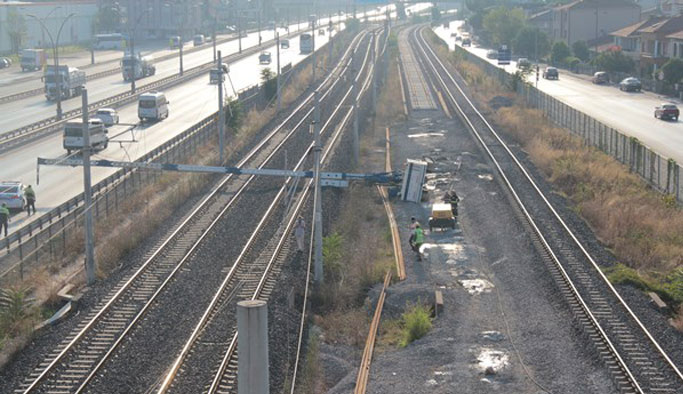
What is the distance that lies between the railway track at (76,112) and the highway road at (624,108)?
86.5ft

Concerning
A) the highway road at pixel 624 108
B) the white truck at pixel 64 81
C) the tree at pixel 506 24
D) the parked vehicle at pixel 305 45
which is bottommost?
the highway road at pixel 624 108

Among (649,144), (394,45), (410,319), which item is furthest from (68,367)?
(394,45)

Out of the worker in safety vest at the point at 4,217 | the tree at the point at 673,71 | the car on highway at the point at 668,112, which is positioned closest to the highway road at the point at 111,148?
the worker in safety vest at the point at 4,217

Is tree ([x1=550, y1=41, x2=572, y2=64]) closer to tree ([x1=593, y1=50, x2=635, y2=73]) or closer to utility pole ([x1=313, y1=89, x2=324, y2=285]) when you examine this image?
tree ([x1=593, y1=50, x2=635, y2=73])

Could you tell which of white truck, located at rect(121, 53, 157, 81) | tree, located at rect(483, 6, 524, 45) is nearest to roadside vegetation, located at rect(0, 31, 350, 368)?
white truck, located at rect(121, 53, 157, 81)

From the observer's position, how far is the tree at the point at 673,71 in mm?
63125

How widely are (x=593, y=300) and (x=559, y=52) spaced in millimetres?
74413

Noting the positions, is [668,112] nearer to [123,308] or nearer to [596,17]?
[123,308]

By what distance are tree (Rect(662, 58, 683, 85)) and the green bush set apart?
50.4 meters

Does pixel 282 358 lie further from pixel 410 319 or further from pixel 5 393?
pixel 5 393

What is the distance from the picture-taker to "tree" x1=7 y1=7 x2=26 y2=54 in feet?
328

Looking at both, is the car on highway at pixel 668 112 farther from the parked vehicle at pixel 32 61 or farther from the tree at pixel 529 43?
the parked vehicle at pixel 32 61

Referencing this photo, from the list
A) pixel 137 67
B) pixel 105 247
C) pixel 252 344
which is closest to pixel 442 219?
pixel 105 247

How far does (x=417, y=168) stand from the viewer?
30.5 m
